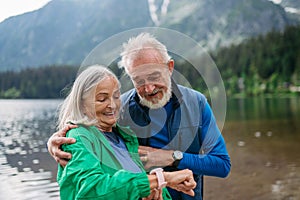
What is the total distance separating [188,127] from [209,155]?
24cm

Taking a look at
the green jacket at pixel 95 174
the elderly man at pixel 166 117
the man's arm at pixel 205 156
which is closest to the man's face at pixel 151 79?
the elderly man at pixel 166 117

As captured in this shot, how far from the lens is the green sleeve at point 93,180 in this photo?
2186 millimetres

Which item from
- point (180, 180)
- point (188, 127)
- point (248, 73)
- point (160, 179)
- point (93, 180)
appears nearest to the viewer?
point (93, 180)

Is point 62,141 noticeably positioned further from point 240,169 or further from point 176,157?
point 240,169

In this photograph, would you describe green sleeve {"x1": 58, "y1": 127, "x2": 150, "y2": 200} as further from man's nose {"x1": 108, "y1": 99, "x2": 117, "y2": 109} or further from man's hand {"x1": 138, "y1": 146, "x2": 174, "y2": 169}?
man's hand {"x1": 138, "y1": 146, "x2": 174, "y2": 169}

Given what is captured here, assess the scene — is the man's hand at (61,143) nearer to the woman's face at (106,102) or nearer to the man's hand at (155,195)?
the woman's face at (106,102)

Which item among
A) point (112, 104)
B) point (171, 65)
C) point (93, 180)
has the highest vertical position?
point (171, 65)

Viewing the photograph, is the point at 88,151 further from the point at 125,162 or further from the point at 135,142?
the point at 135,142

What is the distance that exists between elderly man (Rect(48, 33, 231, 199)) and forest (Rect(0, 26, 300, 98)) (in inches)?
3565

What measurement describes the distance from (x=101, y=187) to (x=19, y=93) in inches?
5501

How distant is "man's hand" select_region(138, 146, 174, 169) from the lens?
9.66ft

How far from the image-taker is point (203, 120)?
123 inches

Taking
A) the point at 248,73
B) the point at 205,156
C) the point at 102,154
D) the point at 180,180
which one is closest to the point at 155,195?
the point at 180,180

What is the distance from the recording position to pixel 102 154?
2377 mm
